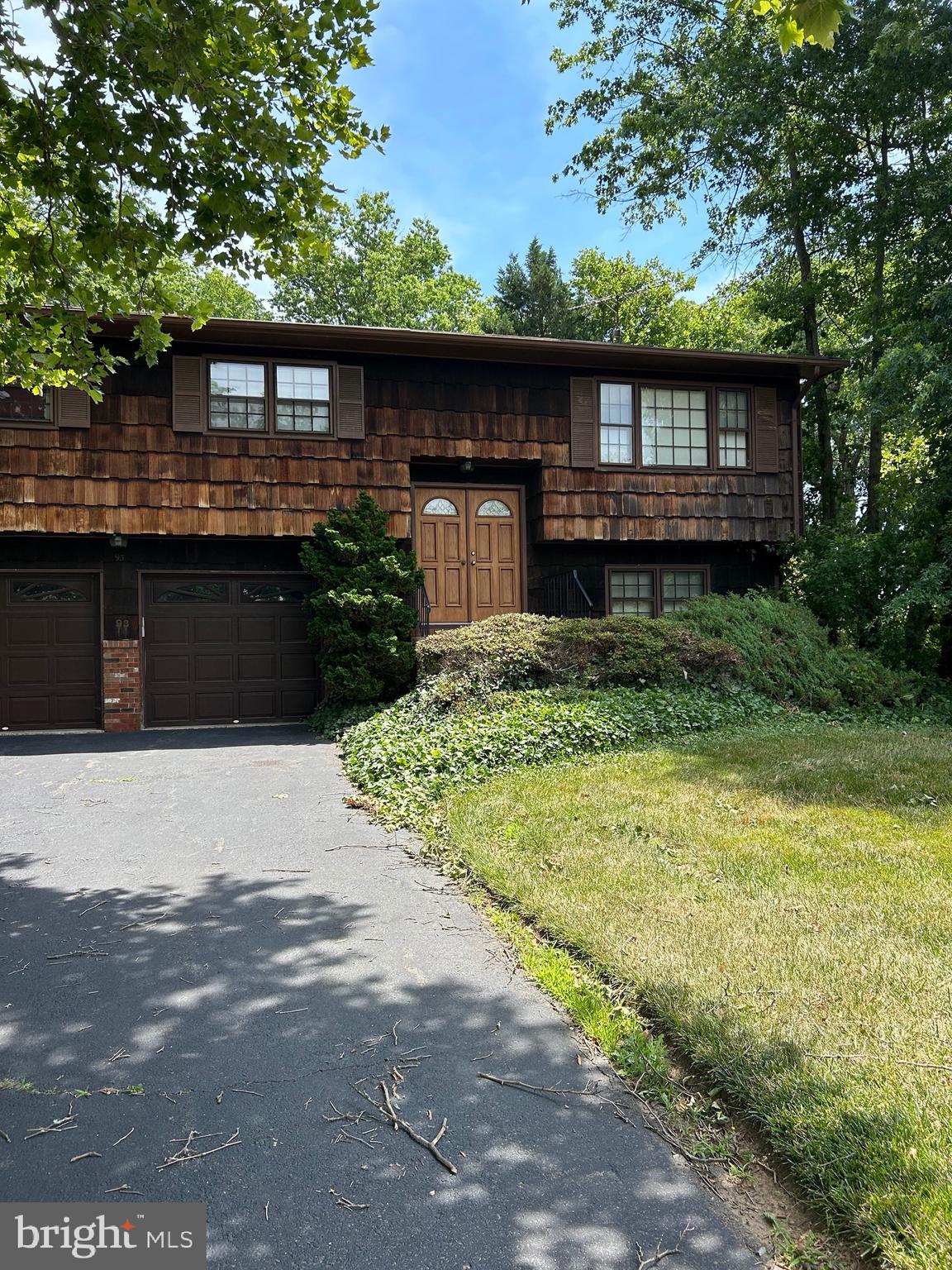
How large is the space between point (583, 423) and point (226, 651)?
6677 mm

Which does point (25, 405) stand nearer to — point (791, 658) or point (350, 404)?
point (350, 404)

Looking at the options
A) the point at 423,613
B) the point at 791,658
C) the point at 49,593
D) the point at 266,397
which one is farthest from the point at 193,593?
the point at 791,658

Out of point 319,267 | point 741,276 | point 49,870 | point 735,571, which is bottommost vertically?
point 49,870

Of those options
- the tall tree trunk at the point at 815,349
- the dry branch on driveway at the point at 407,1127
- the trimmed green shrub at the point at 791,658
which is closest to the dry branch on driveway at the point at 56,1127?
the dry branch on driveway at the point at 407,1127

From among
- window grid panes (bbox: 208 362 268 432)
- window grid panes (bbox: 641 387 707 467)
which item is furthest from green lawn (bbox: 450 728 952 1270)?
window grid panes (bbox: 208 362 268 432)

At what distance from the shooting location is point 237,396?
40.0 ft

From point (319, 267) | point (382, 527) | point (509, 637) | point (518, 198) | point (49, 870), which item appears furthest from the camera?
point (319, 267)

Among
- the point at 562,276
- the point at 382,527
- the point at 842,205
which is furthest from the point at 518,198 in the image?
the point at 382,527

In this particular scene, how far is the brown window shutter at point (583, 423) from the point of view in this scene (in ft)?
43.1

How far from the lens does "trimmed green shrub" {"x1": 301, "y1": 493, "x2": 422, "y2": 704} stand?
→ 10992 millimetres

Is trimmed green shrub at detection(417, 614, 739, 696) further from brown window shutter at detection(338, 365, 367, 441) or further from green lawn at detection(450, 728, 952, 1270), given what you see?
brown window shutter at detection(338, 365, 367, 441)

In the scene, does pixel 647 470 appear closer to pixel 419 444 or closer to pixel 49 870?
pixel 419 444

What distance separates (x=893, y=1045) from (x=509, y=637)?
25.0 feet

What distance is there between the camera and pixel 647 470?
13.4m
